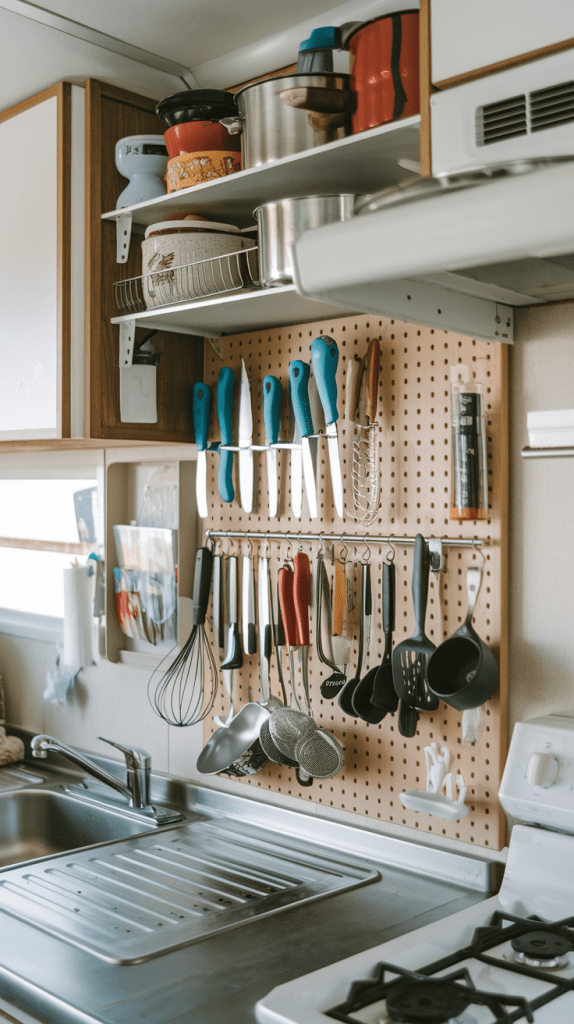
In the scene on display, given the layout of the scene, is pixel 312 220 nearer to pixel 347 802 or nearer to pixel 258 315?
pixel 258 315

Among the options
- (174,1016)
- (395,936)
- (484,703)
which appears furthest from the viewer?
(484,703)

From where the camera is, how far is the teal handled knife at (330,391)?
165 centimetres

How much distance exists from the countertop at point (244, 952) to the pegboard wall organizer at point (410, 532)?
6cm

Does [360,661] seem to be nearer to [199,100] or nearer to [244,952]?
[244,952]

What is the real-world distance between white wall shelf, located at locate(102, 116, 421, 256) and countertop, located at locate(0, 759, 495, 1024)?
105 cm

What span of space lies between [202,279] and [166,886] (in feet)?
3.34

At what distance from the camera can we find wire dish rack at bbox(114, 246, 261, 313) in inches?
64.6

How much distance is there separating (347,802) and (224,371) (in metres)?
0.85

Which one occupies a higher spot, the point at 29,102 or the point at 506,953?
the point at 29,102

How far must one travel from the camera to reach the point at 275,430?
1780mm

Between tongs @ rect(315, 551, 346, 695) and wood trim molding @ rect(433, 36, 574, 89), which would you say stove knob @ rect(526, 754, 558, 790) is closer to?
tongs @ rect(315, 551, 346, 695)

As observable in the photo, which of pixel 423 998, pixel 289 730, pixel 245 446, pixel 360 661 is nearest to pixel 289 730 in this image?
pixel 289 730

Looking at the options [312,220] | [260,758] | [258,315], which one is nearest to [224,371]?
[258,315]

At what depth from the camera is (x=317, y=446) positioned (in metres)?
1.74
